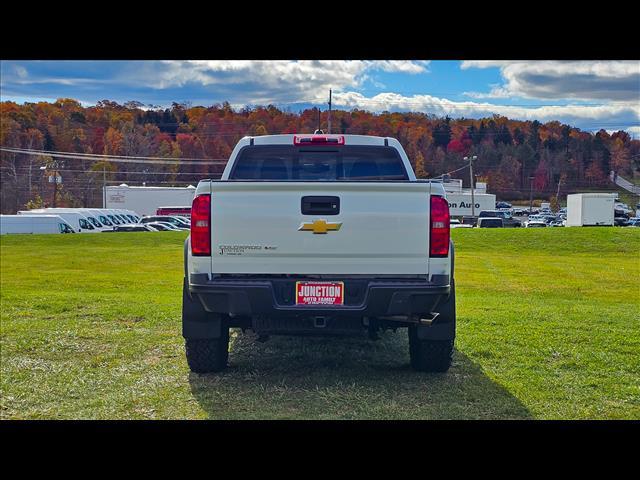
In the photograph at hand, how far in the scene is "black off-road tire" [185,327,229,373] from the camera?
6.00 m

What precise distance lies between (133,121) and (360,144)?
63.2 metres

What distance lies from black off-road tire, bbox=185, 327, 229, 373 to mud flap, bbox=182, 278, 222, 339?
0.10 meters

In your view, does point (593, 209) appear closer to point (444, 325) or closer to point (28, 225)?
point (28, 225)

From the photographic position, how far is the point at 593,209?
135 feet

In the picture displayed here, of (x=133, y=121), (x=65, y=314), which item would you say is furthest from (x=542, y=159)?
(x=65, y=314)

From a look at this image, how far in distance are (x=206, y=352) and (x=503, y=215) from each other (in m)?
52.5

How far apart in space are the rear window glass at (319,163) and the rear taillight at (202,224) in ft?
5.38

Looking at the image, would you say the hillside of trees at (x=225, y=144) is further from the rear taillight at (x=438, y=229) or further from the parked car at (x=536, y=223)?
the rear taillight at (x=438, y=229)

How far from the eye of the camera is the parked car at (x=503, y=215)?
A: 5247 centimetres

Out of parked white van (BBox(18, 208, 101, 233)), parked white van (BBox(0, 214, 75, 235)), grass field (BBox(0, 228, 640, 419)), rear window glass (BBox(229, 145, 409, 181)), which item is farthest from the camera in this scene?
parked white van (BBox(18, 208, 101, 233))

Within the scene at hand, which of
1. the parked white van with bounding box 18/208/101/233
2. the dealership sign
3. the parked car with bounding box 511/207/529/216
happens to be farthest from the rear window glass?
the parked car with bounding box 511/207/529/216

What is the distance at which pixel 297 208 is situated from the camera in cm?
521

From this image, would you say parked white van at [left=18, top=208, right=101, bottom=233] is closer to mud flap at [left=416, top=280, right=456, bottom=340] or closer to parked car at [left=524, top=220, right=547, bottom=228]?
parked car at [left=524, top=220, right=547, bottom=228]

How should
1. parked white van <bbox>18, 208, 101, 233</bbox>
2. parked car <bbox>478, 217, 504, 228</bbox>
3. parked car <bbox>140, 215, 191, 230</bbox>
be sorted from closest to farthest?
parked white van <bbox>18, 208, 101, 233</bbox>, parked car <bbox>140, 215, 191, 230</bbox>, parked car <bbox>478, 217, 504, 228</bbox>
